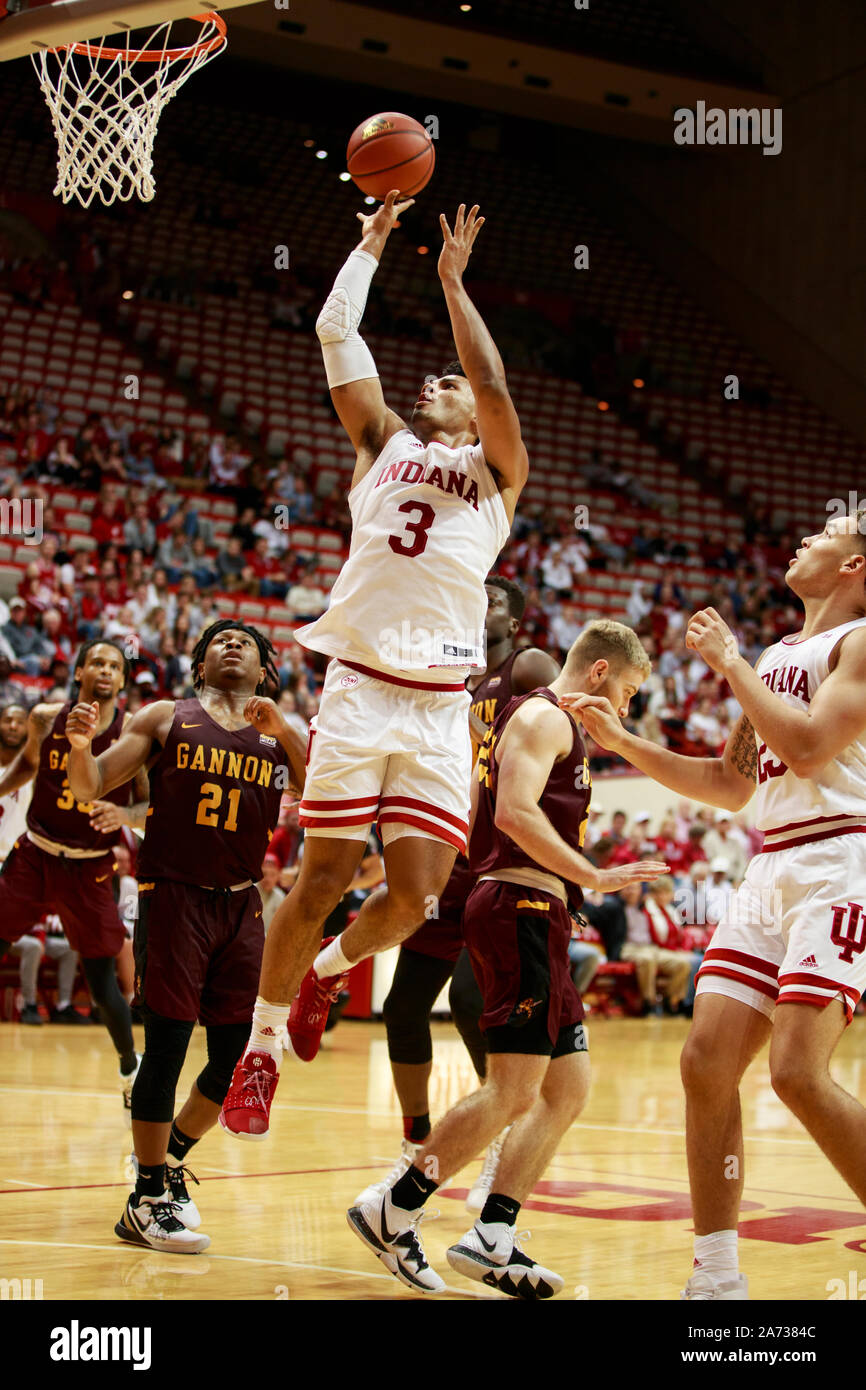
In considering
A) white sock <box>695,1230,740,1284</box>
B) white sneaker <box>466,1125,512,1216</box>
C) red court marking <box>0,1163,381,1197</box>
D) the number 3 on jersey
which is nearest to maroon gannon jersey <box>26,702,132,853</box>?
red court marking <box>0,1163,381,1197</box>

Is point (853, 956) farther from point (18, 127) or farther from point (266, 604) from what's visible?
point (18, 127)

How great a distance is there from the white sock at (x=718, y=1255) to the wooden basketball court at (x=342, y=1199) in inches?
17.7

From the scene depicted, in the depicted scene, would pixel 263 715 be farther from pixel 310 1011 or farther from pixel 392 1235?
pixel 392 1235

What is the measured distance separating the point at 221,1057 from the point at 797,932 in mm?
2236

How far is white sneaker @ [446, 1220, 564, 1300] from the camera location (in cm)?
420

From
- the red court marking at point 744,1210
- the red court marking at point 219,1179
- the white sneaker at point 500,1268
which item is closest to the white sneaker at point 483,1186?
the red court marking at point 744,1210

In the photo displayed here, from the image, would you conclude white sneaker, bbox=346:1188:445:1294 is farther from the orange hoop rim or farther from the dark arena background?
the orange hoop rim

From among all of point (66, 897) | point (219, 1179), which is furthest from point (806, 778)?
point (66, 897)

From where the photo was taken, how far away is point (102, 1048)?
10.9m

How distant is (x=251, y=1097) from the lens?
4.38m

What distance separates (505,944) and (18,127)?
22.1m

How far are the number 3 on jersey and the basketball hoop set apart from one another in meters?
2.37

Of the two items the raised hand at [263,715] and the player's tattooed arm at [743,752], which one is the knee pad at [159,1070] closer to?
the raised hand at [263,715]

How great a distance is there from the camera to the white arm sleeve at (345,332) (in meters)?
4.62
